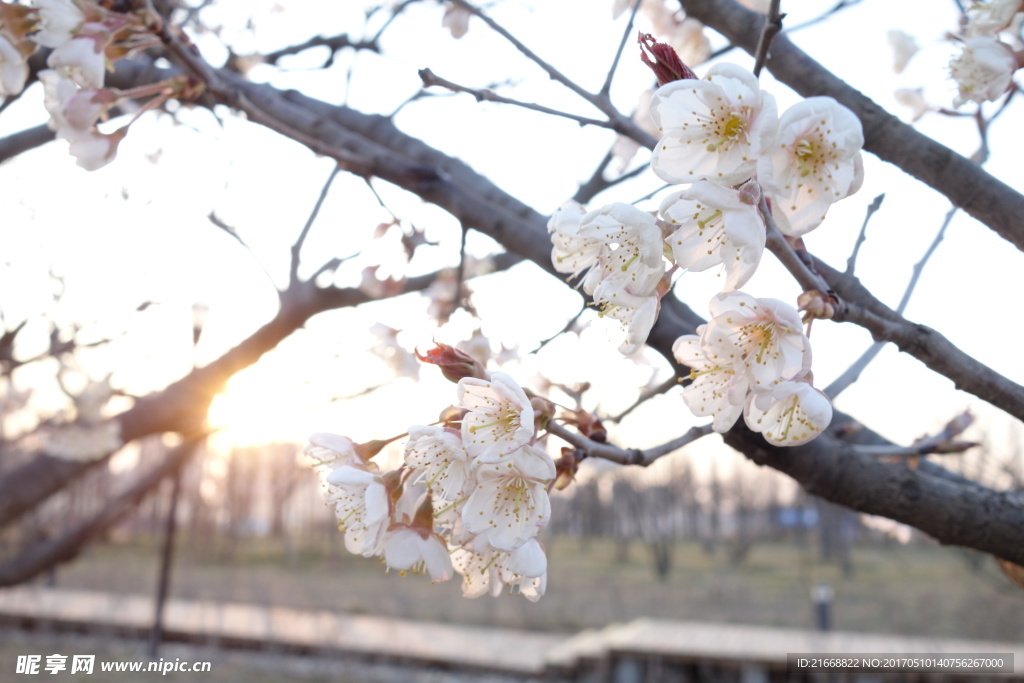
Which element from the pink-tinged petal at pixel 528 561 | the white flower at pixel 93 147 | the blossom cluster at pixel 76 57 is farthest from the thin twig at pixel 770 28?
the white flower at pixel 93 147

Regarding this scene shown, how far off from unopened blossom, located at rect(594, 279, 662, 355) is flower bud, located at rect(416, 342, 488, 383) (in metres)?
0.14

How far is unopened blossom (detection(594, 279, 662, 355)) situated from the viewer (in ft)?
2.11

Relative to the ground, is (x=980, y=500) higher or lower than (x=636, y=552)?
higher

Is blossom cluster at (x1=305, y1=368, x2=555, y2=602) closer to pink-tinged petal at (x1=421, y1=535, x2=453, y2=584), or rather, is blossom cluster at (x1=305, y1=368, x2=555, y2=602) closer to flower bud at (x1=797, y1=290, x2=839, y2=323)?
pink-tinged petal at (x1=421, y1=535, x2=453, y2=584)

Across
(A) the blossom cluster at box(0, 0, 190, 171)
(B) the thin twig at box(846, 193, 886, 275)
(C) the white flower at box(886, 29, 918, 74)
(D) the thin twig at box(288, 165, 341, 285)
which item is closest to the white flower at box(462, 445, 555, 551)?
(B) the thin twig at box(846, 193, 886, 275)

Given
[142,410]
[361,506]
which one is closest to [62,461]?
[142,410]

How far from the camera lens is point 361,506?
802mm

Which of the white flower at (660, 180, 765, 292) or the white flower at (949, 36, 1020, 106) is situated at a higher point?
the white flower at (949, 36, 1020, 106)

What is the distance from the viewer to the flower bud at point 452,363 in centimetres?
71

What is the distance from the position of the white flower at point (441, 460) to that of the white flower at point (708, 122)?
28 centimetres

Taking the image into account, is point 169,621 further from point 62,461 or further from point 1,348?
point 1,348

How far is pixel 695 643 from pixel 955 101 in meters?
5.12

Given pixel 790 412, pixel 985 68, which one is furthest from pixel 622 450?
pixel 985 68

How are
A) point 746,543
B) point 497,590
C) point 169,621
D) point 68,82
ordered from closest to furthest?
point 497,590, point 68,82, point 169,621, point 746,543
